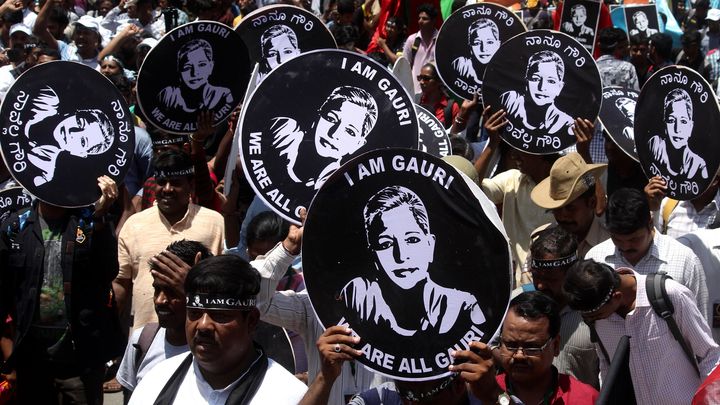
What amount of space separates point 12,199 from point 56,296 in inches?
58.3

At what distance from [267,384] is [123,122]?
3.34 m

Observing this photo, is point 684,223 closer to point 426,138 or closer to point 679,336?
point 426,138

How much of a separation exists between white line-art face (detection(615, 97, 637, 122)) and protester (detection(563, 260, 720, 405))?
3.32m

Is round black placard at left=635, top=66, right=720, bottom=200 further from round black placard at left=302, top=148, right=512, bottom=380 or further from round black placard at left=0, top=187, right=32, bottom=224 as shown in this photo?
round black placard at left=0, top=187, right=32, bottom=224

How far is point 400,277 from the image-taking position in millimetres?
3965

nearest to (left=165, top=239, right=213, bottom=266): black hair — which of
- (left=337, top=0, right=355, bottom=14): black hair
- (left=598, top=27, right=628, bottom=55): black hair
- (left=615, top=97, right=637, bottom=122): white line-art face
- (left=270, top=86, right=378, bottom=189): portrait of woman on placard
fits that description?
(left=270, top=86, right=378, bottom=189): portrait of woman on placard

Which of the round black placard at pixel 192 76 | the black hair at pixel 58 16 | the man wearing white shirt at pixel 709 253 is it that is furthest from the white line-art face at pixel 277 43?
the black hair at pixel 58 16

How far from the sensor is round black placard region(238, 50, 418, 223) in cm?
519


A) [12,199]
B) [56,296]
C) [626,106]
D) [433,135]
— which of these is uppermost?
[626,106]

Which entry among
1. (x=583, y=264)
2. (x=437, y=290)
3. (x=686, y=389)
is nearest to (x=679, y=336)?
(x=686, y=389)

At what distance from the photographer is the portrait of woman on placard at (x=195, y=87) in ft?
25.0

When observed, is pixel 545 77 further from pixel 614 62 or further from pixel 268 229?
pixel 614 62

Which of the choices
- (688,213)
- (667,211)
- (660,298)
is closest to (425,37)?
(667,211)

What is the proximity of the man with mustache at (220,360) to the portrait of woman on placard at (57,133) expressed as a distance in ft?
9.25
